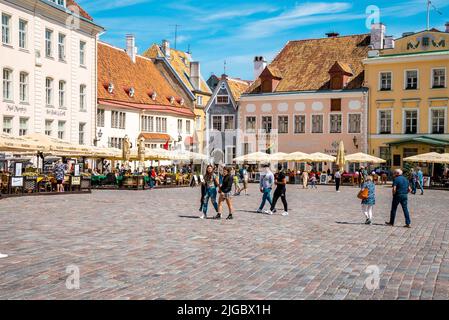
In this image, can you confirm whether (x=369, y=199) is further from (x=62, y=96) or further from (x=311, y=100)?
(x=311, y=100)

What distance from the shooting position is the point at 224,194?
56.5 feet

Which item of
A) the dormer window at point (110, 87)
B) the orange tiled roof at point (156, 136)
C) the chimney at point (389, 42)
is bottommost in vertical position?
the orange tiled roof at point (156, 136)

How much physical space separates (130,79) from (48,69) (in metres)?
16.4

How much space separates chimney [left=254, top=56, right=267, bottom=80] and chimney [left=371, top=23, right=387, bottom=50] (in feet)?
34.2

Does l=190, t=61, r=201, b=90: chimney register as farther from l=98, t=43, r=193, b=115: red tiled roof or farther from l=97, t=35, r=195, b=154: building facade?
l=98, t=43, r=193, b=115: red tiled roof

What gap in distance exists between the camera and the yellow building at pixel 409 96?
47.1m

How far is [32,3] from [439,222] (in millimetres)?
27493

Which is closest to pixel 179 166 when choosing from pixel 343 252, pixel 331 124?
pixel 331 124

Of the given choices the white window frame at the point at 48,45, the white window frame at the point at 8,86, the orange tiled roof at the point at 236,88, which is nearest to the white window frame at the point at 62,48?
the white window frame at the point at 48,45

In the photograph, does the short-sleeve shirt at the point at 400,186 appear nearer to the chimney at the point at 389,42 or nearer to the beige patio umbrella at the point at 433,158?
the beige patio umbrella at the point at 433,158

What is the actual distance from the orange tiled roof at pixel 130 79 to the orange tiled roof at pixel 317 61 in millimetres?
8629

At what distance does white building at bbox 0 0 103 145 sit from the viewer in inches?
1398

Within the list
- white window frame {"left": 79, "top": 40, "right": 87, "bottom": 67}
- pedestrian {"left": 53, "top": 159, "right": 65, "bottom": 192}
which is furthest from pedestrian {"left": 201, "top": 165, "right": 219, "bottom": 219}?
white window frame {"left": 79, "top": 40, "right": 87, "bottom": 67}
